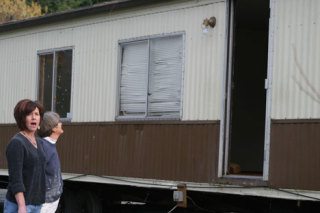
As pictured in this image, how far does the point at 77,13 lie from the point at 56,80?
120cm

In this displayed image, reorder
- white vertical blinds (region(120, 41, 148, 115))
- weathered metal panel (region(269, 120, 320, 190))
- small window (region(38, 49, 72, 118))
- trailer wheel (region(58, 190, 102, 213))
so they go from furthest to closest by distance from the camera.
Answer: small window (region(38, 49, 72, 118)) → trailer wheel (region(58, 190, 102, 213)) → white vertical blinds (region(120, 41, 148, 115)) → weathered metal panel (region(269, 120, 320, 190))

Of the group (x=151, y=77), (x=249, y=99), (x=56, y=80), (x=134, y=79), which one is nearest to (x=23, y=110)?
(x=151, y=77)

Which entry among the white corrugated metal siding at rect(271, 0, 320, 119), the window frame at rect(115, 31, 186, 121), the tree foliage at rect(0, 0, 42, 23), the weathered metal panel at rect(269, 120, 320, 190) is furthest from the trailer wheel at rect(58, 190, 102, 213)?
the tree foliage at rect(0, 0, 42, 23)

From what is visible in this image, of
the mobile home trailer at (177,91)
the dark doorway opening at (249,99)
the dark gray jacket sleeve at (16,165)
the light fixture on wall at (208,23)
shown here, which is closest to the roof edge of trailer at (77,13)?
the mobile home trailer at (177,91)

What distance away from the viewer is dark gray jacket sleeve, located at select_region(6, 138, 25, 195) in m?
4.88

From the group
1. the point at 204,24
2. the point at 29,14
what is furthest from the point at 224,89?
the point at 29,14

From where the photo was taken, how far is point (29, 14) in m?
25.2

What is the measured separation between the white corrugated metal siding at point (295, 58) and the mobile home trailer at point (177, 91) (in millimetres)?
12

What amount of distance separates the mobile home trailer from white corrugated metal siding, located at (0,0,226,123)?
16mm

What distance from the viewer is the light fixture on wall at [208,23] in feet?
27.6

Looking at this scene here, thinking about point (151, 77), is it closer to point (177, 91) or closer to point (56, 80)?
point (177, 91)

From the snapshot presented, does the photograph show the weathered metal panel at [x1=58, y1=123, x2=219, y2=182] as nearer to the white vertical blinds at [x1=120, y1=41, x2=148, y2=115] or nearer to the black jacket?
the white vertical blinds at [x1=120, y1=41, x2=148, y2=115]

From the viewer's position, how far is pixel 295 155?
7367mm

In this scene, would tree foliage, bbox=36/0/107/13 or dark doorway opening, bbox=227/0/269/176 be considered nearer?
dark doorway opening, bbox=227/0/269/176
